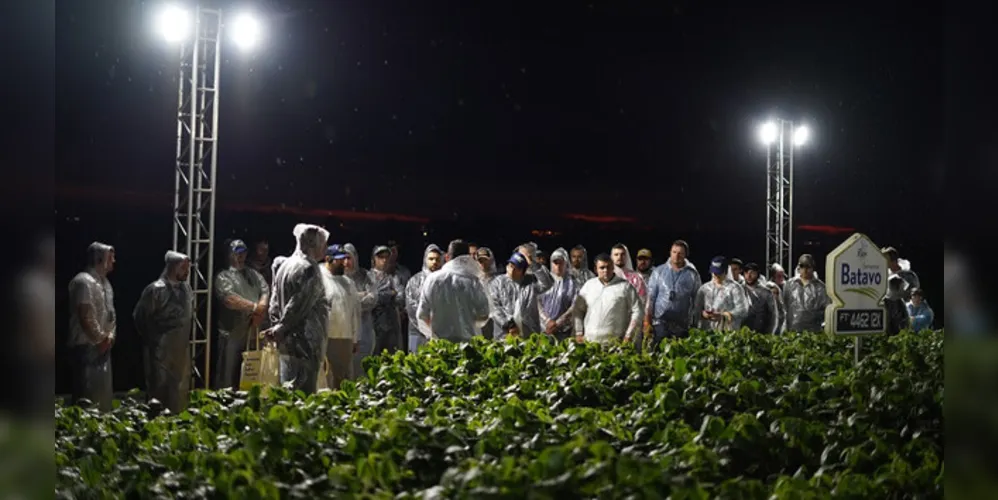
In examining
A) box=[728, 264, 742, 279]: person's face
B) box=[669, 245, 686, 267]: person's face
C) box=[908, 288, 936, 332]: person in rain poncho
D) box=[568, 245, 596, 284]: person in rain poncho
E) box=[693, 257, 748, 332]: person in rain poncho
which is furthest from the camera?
box=[908, 288, 936, 332]: person in rain poncho

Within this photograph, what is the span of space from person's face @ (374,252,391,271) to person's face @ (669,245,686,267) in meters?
3.30

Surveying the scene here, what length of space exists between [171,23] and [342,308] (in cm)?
285

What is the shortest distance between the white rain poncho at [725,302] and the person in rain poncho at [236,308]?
5.22m

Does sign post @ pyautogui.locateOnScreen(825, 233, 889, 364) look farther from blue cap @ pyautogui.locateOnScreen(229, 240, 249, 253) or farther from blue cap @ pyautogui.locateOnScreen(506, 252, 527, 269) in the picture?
blue cap @ pyautogui.locateOnScreen(229, 240, 249, 253)

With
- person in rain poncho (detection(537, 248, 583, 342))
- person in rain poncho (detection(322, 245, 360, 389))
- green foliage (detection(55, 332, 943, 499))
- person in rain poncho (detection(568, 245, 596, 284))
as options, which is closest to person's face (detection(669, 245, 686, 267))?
person in rain poncho (detection(537, 248, 583, 342))

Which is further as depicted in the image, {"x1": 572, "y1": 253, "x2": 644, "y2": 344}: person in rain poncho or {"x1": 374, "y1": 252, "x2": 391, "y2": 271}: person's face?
{"x1": 374, "y1": 252, "x2": 391, "y2": 271}: person's face

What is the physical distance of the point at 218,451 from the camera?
3.63m

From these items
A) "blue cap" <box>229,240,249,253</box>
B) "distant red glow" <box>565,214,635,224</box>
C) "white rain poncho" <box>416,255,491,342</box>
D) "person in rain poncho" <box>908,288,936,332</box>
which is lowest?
"person in rain poncho" <box>908,288,936,332</box>

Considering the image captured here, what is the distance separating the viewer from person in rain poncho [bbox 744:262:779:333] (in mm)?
15109

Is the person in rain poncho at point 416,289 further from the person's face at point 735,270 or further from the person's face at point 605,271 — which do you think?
the person's face at point 735,270

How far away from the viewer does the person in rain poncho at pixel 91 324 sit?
9297 mm

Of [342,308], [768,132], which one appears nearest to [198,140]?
[342,308]

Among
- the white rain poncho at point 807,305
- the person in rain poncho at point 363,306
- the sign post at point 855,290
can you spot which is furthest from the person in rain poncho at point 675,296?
the sign post at point 855,290
